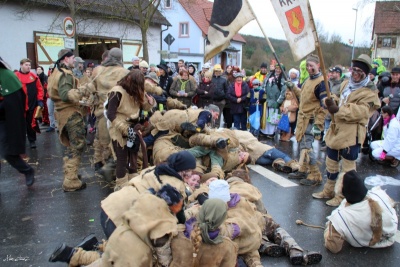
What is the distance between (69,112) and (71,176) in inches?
A: 36.7

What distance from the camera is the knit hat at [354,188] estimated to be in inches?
145

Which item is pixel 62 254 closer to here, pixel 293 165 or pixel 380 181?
pixel 293 165

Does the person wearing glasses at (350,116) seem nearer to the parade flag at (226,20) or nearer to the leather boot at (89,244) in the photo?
the parade flag at (226,20)

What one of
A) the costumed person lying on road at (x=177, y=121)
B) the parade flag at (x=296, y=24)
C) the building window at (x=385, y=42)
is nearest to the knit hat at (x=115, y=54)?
the costumed person lying on road at (x=177, y=121)

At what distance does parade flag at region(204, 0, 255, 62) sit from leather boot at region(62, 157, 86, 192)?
2.45m

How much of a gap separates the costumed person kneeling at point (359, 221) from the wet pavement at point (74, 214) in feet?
0.38

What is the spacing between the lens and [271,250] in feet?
11.7

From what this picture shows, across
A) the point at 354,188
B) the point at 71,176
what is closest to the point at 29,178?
the point at 71,176

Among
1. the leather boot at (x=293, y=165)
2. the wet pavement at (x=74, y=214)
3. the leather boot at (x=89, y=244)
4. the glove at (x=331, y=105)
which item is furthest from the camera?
the leather boot at (x=293, y=165)

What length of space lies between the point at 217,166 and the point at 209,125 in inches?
41.7

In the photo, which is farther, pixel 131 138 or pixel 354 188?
pixel 131 138

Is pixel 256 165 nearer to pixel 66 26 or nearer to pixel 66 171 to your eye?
pixel 66 171

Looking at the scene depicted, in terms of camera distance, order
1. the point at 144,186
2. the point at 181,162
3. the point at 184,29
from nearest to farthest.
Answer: the point at 144,186
the point at 181,162
the point at 184,29

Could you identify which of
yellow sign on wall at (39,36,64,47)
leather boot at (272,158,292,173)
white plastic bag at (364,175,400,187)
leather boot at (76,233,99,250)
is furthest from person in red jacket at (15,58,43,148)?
yellow sign on wall at (39,36,64,47)
